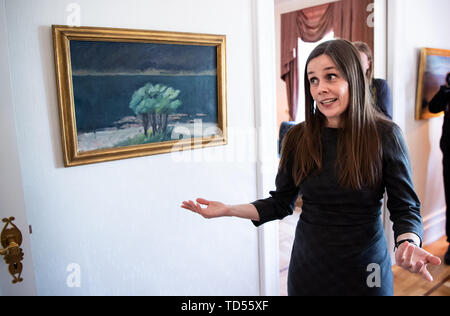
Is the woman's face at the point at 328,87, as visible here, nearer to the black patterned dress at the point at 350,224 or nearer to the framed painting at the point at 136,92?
the black patterned dress at the point at 350,224

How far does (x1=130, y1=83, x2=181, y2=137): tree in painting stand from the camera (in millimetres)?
1816

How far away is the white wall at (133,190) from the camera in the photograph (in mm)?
1565

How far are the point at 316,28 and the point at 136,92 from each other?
13.4 feet

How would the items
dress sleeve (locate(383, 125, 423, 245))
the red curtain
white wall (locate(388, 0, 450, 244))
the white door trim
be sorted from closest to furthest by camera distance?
dress sleeve (locate(383, 125, 423, 245)), the white door trim, white wall (locate(388, 0, 450, 244)), the red curtain

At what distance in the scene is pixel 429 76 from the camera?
11.2 feet

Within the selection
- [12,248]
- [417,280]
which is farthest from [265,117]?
[417,280]

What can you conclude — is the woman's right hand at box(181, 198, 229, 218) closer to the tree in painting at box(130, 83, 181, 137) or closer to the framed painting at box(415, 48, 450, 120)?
the tree in painting at box(130, 83, 181, 137)

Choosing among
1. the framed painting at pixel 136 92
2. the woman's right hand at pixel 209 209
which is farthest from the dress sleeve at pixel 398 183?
the framed painting at pixel 136 92

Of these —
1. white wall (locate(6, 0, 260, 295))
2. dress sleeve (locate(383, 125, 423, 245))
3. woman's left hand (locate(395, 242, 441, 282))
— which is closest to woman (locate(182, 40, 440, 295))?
dress sleeve (locate(383, 125, 423, 245))

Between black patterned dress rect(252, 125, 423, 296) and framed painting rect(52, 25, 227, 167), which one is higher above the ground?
framed painting rect(52, 25, 227, 167)

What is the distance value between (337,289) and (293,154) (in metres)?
0.52

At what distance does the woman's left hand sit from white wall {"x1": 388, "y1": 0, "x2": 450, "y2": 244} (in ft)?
7.72

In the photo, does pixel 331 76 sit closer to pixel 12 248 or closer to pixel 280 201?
pixel 280 201
